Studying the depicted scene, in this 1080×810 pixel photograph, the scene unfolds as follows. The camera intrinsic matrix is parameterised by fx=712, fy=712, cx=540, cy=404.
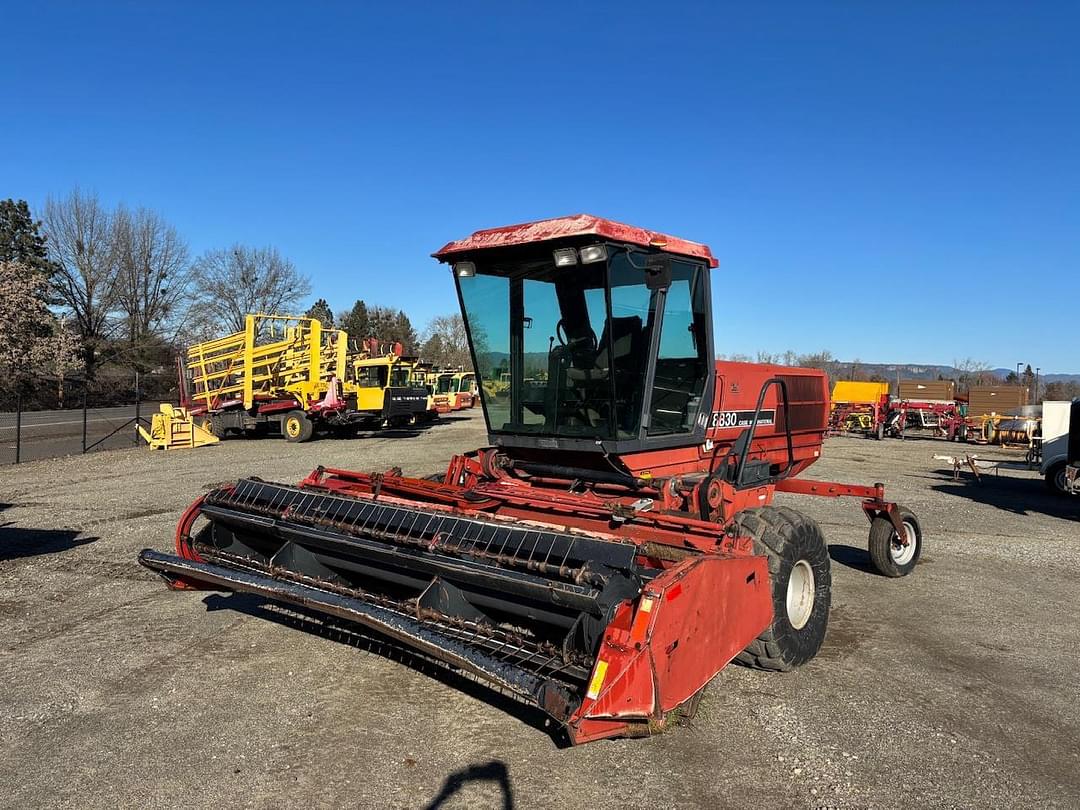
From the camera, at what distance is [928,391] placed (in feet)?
114

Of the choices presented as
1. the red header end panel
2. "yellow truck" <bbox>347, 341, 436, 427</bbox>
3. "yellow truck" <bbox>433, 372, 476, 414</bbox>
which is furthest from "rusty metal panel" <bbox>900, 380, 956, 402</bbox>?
the red header end panel

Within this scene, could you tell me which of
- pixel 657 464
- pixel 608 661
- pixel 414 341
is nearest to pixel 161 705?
pixel 608 661

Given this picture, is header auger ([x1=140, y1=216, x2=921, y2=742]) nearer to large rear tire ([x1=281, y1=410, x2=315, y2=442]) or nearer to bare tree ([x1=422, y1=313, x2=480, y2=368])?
large rear tire ([x1=281, y1=410, x2=315, y2=442])

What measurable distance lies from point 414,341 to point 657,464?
75477 mm

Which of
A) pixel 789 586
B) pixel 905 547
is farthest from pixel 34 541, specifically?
pixel 905 547

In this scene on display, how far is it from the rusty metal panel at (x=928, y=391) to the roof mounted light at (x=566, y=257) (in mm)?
34156

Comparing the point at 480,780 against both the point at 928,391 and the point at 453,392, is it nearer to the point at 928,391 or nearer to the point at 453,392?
the point at 453,392

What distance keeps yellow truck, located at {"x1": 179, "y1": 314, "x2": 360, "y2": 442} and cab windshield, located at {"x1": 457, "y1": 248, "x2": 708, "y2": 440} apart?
17.6 metres

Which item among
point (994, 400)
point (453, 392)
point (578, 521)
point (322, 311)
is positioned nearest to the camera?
point (578, 521)

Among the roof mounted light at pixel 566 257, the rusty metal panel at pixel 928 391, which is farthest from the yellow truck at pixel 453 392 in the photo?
the roof mounted light at pixel 566 257

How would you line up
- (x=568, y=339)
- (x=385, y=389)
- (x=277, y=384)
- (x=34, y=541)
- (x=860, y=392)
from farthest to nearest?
(x=860, y=392) < (x=385, y=389) < (x=277, y=384) < (x=34, y=541) < (x=568, y=339)

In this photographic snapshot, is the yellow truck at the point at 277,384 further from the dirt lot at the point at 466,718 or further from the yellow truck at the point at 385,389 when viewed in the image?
the dirt lot at the point at 466,718

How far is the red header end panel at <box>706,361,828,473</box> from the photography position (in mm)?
5949

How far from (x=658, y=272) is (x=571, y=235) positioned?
735mm
